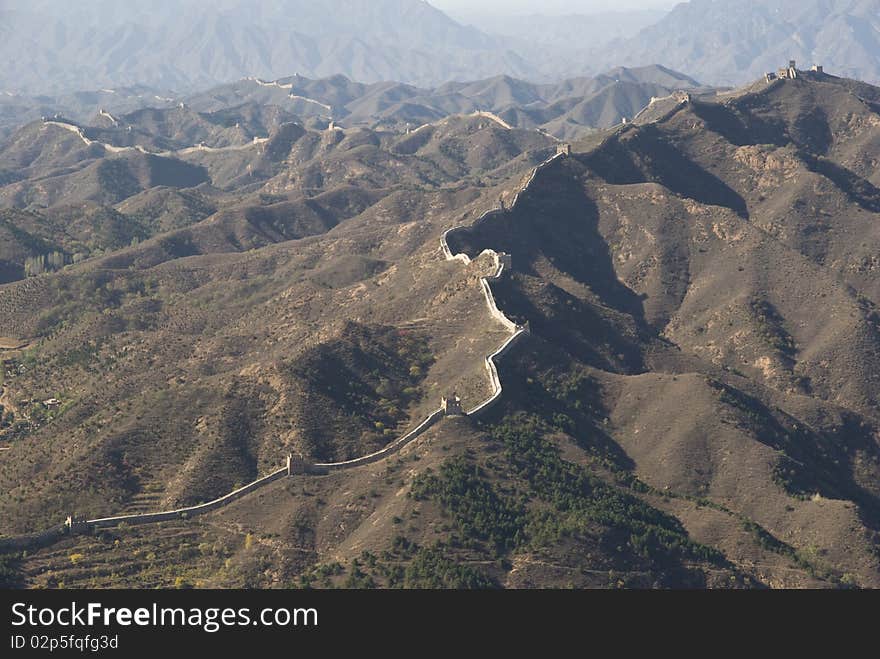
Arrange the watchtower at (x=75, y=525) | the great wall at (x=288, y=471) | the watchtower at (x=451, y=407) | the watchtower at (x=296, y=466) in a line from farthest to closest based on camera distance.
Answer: the watchtower at (x=451, y=407), the watchtower at (x=296, y=466), the watchtower at (x=75, y=525), the great wall at (x=288, y=471)

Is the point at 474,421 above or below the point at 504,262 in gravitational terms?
above

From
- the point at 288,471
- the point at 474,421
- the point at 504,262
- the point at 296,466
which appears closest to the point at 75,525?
the point at 288,471

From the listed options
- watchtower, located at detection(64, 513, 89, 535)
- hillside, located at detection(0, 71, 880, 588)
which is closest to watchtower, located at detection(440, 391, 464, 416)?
hillside, located at detection(0, 71, 880, 588)

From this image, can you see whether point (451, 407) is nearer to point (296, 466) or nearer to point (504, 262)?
point (296, 466)

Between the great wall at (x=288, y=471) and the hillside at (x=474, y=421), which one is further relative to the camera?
the hillside at (x=474, y=421)

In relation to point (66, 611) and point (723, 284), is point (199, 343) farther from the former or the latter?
point (66, 611)

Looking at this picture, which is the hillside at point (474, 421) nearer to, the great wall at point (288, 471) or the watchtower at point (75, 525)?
the great wall at point (288, 471)

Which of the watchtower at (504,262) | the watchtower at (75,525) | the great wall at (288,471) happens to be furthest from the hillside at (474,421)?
the watchtower at (504,262)

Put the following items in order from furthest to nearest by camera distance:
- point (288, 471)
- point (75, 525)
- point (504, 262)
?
point (504, 262) → point (288, 471) → point (75, 525)
